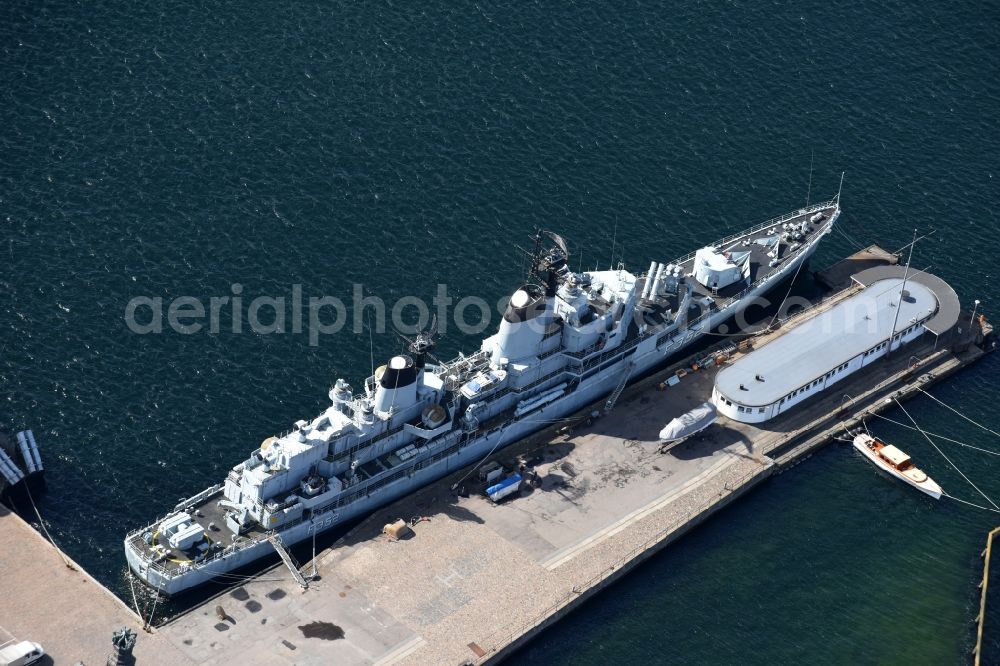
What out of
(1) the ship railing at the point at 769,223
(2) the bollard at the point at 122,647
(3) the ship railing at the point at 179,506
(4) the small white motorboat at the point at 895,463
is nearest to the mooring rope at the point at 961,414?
(4) the small white motorboat at the point at 895,463

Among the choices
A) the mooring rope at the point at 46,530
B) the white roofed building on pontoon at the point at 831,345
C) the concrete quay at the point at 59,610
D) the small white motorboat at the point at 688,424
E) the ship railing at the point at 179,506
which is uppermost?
the white roofed building on pontoon at the point at 831,345

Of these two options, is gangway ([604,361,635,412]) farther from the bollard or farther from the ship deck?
the bollard

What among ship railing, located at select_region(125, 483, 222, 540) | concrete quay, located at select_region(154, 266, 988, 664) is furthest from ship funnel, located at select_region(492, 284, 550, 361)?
ship railing, located at select_region(125, 483, 222, 540)

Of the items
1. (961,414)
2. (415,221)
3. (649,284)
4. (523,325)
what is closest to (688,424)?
(649,284)

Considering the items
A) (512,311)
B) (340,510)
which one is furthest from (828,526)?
(340,510)

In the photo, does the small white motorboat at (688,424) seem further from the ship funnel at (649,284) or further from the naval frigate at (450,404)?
the ship funnel at (649,284)

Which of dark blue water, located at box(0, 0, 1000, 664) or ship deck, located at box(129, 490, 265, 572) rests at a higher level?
dark blue water, located at box(0, 0, 1000, 664)

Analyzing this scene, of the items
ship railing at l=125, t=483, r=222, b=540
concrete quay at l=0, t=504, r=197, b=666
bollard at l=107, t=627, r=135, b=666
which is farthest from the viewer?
ship railing at l=125, t=483, r=222, b=540
